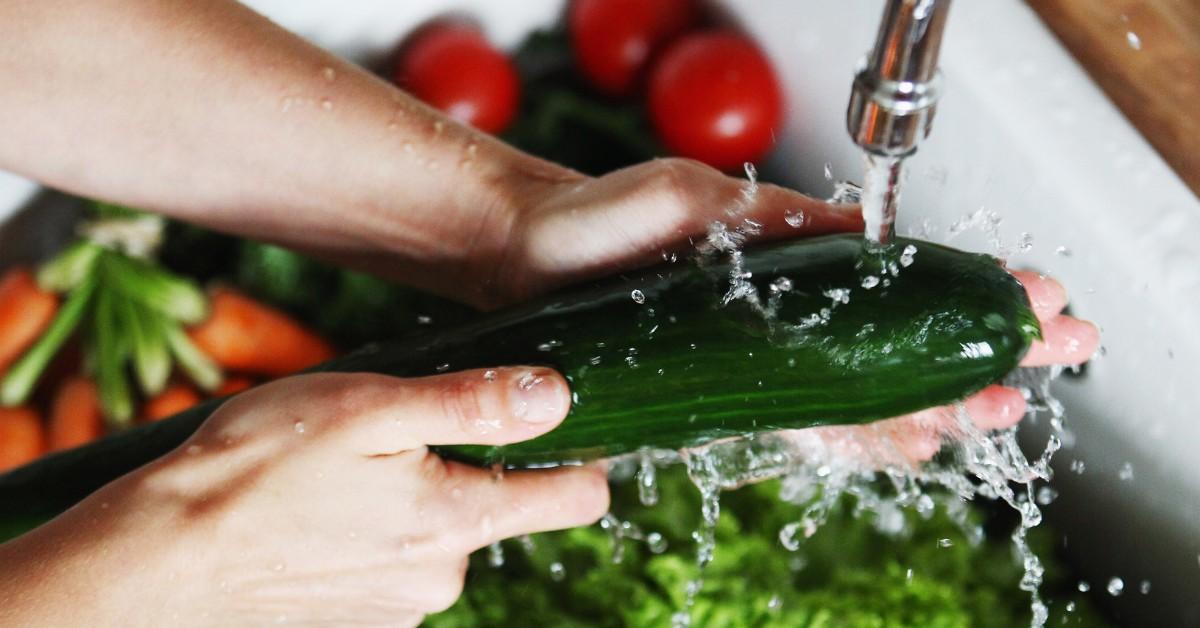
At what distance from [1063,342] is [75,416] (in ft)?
3.74

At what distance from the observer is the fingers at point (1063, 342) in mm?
884

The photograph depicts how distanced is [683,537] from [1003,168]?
0.48m

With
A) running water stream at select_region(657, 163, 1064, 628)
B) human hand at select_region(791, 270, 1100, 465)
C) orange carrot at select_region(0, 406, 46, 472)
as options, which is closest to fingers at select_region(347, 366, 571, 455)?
running water stream at select_region(657, 163, 1064, 628)

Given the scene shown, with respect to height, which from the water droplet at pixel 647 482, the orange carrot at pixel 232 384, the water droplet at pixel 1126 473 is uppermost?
the water droplet at pixel 1126 473

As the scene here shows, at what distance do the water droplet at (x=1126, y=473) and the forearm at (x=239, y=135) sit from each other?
23.7 inches

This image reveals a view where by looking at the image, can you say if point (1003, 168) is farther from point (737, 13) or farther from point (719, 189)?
point (737, 13)

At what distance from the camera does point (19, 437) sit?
1.37 meters

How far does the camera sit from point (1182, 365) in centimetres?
92

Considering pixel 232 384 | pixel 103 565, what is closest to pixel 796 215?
pixel 103 565

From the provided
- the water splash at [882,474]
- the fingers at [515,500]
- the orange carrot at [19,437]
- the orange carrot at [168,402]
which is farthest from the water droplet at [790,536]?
the orange carrot at [19,437]

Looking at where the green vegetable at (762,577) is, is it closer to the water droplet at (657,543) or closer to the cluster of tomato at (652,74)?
the water droplet at (657,543)

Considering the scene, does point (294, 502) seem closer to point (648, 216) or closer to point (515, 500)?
point (515, 500)

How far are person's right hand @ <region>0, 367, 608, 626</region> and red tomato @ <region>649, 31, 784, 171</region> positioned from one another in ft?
2.23

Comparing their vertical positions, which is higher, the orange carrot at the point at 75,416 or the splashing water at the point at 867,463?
the splashing water at the point at 867,463
